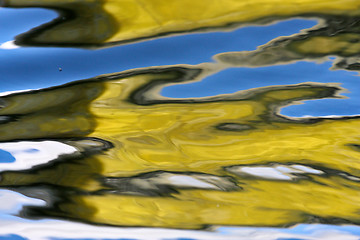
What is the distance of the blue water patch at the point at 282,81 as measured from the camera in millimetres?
1305

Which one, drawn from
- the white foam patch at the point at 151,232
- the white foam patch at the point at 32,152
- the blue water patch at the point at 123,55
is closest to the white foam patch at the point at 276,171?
the white foam patch at the point at 151,232

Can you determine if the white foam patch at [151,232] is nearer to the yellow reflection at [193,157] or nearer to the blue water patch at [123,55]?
the yellow reflection at [193,157]

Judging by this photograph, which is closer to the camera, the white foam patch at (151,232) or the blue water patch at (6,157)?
the white foam patch at (151,232)

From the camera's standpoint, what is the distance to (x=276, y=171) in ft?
3.38

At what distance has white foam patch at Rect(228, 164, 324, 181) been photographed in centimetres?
101

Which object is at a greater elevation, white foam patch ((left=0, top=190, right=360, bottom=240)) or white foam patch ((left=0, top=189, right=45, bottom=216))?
white foam patch ((left=0, top=189, right=45, bottom=216))

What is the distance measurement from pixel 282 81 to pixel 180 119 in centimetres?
30

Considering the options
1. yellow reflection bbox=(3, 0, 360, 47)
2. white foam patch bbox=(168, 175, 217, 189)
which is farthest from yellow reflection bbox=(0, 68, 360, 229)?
yellow reflection bbox=(3, 0, 360, 47)

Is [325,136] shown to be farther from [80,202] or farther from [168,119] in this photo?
[80,202]

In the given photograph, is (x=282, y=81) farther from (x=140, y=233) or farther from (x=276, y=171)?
(x=140, y=233)

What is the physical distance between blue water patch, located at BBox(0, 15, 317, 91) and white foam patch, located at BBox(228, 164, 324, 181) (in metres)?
0.46

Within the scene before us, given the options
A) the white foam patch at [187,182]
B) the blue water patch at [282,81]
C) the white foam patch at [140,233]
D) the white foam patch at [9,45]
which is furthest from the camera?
the white foam patch at [9,45]

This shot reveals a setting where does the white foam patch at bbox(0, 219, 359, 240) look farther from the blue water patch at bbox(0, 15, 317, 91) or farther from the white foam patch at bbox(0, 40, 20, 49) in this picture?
the white foam patch at bbox(0, 40, 20, 49)

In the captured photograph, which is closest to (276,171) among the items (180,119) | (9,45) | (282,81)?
(180,119)
